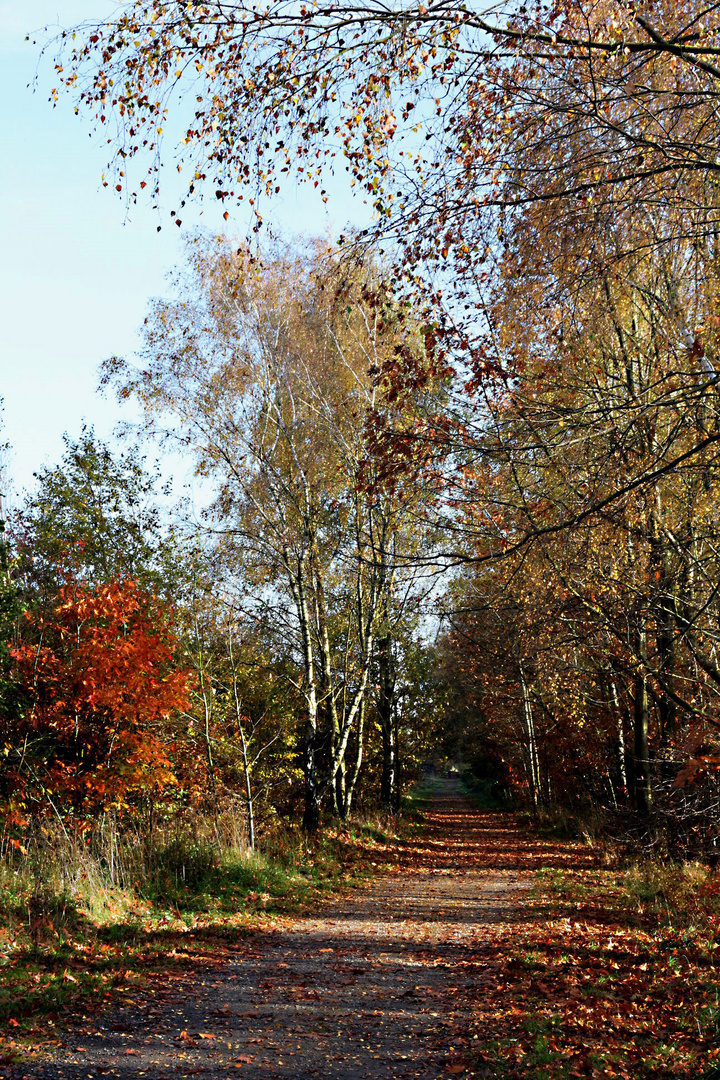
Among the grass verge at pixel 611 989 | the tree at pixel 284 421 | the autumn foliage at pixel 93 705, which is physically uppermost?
the tree at pixel 284 421

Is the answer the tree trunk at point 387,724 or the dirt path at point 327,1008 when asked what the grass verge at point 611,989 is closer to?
the dirt path at point 327,1008

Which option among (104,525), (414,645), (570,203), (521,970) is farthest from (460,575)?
(570,203)

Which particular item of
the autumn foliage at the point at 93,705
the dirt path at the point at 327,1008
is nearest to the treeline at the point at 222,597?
the autumn foliage at the point at 93,705

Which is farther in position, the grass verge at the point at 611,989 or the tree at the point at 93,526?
the tree at the point at 93,526

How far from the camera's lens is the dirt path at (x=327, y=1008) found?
5340 mm

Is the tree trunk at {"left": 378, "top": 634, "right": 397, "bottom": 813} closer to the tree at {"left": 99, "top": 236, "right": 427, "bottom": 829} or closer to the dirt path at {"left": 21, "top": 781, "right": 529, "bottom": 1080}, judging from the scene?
the tree at {"left": 99, "top": 236, "right": 427, "bottom": 829}

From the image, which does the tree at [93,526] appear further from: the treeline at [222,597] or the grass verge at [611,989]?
the grass verge at [611,989]

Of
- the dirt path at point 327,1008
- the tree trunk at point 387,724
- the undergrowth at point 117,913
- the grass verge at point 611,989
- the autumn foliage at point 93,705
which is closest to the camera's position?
the grass verge at point 611,989

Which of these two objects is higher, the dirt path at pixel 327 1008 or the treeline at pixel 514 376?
the treeline at pixel 514 376

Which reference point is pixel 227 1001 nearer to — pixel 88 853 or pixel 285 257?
pixel 88 853

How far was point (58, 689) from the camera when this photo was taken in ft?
44.5

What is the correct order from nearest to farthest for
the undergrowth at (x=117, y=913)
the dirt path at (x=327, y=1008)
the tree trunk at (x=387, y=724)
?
the dirt path at (x=327, y=1008)
the undergrowth at (x=117, y=913)
the tree trunk at (x=387, y=724)

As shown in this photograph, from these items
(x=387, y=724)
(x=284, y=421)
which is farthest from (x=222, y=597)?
(x=387, y=724)

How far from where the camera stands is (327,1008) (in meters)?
6.83
